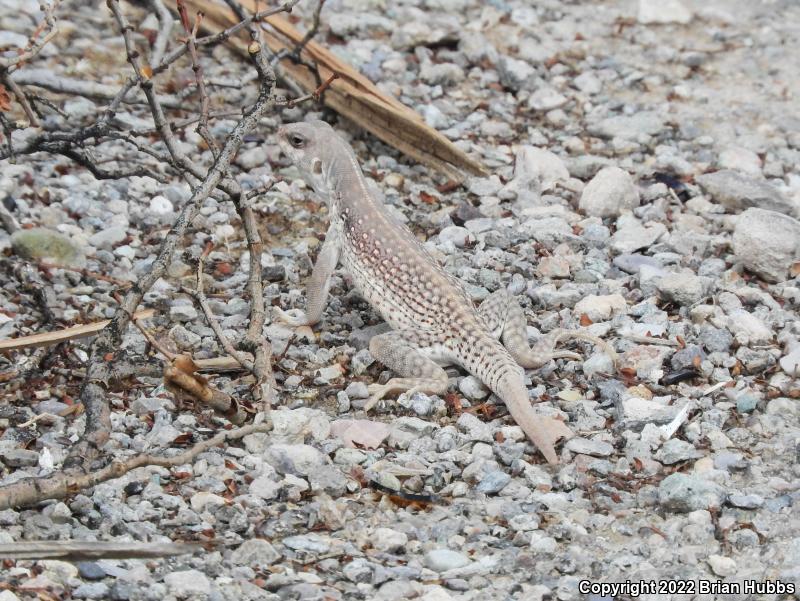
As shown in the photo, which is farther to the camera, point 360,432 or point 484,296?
point 484,296

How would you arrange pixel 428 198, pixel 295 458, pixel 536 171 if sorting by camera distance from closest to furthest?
pixel 295 458 → pixel 428 198 → pixel 536 171

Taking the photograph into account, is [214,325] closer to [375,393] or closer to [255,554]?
[375,393]

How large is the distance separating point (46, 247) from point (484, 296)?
2856 millimetres

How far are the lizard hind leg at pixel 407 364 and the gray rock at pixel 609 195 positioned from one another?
235cm

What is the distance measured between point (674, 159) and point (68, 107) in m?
4.83

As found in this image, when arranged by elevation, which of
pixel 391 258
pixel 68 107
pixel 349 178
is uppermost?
pixel 68 107

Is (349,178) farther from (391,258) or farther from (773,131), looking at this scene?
(773,131)

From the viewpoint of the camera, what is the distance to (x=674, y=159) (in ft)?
31.1

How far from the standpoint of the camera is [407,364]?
22.5 feet

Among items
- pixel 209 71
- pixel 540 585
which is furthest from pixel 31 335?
pixel 209 71

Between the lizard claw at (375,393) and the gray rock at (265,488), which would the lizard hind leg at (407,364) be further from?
the gray rock at (265,488)

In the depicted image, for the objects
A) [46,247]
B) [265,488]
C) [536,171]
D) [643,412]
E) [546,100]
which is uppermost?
[546,100]

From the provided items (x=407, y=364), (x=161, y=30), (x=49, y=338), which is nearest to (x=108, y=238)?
(x=49, y=338)

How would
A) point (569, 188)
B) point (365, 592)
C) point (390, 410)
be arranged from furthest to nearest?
point (569, 188) < point (390, 410) < point (365, 592)
